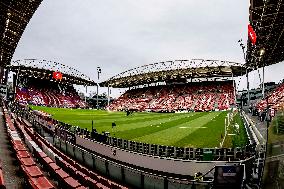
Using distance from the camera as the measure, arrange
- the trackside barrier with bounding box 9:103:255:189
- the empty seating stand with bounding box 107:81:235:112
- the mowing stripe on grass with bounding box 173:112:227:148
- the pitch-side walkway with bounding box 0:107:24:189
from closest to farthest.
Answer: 1. the pitch-side walkway with bounding box 0:107:24:189
2. the trackside barrier with bounding box 9:103:255:189
3. the mowing stripe on grass with bounding box 173:112:227:148
4. the empty seating stand with bounding box 107:81:235:112

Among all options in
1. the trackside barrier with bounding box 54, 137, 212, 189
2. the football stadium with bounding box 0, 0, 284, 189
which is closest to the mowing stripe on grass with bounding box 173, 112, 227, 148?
the football stadium with bounding box 0, 0, 284, 189

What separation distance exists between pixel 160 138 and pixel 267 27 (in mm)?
22994

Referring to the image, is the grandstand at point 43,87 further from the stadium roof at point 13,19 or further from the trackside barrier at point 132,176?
the trackside barrier at point 132,176

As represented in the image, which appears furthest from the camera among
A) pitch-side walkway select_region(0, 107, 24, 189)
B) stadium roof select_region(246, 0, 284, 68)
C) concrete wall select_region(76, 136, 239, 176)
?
stadium roof select_region(246, 0, 284, 68)

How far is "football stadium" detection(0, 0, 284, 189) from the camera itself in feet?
37.0

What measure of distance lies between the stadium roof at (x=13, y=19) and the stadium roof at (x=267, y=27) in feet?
91.9

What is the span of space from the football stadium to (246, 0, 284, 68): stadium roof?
12cm

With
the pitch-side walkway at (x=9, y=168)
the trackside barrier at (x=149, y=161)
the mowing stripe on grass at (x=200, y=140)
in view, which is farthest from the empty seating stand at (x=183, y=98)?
the pitch-side walkway at (x=9, y=168)

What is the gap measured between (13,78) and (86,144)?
6734 cm

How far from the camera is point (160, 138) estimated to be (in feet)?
85.4

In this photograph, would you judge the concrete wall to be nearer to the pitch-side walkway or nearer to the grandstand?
the pitch-side walkway

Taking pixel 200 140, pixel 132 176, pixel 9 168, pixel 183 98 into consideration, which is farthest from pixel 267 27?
pixel 183 98

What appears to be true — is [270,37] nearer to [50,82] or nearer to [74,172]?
[74,172]

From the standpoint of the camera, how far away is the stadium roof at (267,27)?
30312mm
